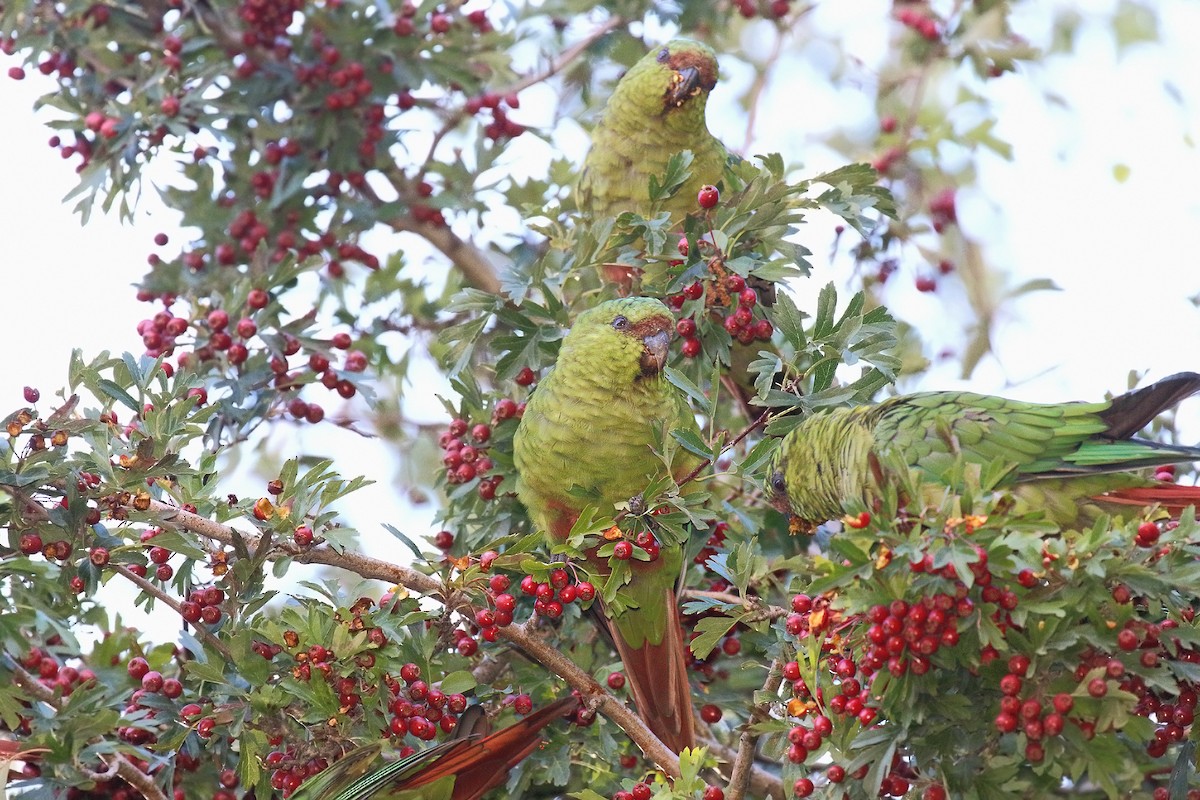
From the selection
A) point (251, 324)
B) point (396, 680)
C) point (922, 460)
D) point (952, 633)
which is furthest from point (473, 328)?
point (952, 633)

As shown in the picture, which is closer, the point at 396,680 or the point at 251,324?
the point at 396,680

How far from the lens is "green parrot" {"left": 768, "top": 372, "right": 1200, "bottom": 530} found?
10.1 ft

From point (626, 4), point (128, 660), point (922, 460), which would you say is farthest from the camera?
point (626, 4)

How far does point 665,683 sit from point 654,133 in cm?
218

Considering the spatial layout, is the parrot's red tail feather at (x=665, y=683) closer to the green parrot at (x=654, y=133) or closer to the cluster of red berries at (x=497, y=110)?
the green parrot at (x=654, y=133)

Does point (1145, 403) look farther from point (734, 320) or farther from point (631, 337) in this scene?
point (631, 337)

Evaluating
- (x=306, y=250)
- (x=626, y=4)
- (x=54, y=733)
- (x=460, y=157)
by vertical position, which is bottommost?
(x=54, y=733)

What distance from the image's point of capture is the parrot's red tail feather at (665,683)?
3771 millimetres

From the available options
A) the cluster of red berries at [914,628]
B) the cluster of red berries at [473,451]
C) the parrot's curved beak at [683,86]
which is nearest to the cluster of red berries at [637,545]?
the cluster of red berries at [914,628]

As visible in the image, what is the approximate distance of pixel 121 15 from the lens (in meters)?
4.94

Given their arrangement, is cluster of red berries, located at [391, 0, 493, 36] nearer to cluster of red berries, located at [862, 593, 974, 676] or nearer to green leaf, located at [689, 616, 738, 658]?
green leaf, located at [689, 616, 738, 658]

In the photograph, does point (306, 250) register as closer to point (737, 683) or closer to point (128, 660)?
point (128, 660)

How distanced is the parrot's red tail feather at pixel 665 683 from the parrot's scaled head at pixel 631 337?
741mm

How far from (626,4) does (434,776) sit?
142 inches
